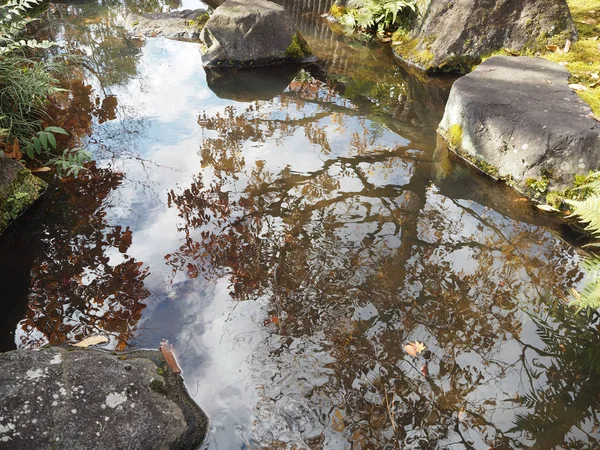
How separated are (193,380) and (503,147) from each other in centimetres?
416

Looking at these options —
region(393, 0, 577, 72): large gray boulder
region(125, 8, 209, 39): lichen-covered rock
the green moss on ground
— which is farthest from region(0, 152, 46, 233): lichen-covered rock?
region(393, 0, 577, 72): large gray boulder

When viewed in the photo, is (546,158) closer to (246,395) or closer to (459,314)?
(459,314)

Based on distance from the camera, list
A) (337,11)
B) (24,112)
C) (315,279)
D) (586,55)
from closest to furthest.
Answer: (315,279) → (24,112) → (586,55) → (337,11)

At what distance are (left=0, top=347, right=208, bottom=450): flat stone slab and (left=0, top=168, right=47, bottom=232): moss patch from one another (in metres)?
2.11

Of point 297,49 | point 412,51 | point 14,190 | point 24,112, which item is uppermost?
point 412,51

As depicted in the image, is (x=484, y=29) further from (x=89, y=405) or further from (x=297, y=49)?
(x=89, y=405)

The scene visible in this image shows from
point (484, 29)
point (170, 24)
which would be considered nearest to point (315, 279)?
point (484, 29)

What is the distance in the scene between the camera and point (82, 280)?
12.0 ft

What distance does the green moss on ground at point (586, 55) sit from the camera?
5.52 metres

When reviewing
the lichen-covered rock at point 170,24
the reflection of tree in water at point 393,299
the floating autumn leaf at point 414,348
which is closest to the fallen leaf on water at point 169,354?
the reflection of tree in water at point 393,299

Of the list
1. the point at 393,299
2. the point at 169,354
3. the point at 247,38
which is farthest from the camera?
the point at 247,38

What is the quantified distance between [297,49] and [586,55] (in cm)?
467

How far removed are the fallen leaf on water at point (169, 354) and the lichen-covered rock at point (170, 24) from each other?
300 inches

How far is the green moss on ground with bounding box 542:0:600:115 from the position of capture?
5520mm
